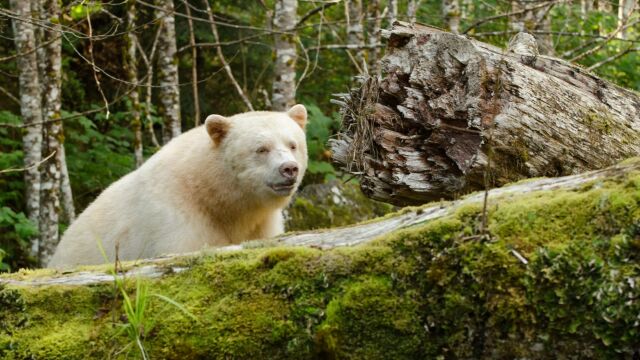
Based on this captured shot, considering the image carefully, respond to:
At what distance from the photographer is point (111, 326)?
3.18 m

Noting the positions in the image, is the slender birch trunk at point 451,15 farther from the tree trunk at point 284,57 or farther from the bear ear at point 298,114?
the bear ear at point 298,114

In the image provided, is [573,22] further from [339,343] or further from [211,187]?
[339,343]

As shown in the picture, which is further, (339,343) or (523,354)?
(339,343)

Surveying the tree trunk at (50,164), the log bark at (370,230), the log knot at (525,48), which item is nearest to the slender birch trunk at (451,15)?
the tree trunk at (50,164)

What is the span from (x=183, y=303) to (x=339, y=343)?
0.69m

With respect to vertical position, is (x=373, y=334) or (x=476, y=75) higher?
(x=476, y=75)

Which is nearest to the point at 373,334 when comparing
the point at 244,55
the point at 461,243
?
the point at 461,243

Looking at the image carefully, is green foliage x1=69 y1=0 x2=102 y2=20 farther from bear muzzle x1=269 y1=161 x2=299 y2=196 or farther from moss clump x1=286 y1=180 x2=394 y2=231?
moss clump x1=286 y1=180 x2=394 y2=231

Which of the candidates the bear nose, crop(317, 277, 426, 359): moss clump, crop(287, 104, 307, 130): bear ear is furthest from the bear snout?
crop(317, 277, 426, 359): moss clump

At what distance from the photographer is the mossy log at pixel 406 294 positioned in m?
2.73

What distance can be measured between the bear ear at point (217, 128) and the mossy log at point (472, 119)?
134 centimetres

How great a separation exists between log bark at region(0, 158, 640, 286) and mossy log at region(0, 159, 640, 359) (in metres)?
0.01

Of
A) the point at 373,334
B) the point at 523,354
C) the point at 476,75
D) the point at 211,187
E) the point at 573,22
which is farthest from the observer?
the point at 573,22

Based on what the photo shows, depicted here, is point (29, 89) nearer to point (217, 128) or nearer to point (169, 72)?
point (169, 72)
